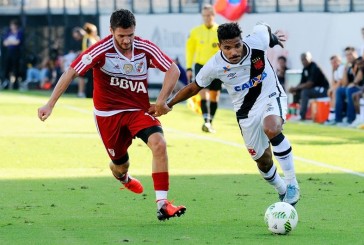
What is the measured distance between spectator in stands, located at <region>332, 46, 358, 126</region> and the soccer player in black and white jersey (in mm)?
12984

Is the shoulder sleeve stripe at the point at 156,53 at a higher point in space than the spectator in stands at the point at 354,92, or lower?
higher

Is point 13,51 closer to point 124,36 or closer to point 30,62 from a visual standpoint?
point 30,62

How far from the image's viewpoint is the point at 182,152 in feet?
62.8

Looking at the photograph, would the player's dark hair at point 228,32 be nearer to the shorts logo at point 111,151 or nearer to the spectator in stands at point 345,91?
the shorts logo at point 111,151

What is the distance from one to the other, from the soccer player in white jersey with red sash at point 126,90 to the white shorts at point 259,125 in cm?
94

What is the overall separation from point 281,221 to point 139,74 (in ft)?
8.13

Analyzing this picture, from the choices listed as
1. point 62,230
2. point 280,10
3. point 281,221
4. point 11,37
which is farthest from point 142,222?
point 11,37

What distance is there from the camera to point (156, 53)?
1158 centimetres

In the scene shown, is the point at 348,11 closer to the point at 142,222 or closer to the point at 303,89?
the point at 303,89

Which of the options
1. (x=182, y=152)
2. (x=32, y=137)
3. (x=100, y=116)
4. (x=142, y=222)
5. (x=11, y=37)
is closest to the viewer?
(x=142, y=222)

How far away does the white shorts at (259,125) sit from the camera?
468 inches

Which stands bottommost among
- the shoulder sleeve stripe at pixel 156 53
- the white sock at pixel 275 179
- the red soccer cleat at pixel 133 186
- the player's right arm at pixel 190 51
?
the player's right arm at pixel 190 51

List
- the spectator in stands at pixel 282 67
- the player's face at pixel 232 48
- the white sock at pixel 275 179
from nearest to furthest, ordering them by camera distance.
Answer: the player's face at pixel 232 48, the white sock at pixel 275 179, the spectator in stands at pixel 282 67

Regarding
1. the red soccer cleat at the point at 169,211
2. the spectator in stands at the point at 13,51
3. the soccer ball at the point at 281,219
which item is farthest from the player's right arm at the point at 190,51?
the spectator in stands at the point at 13,51
